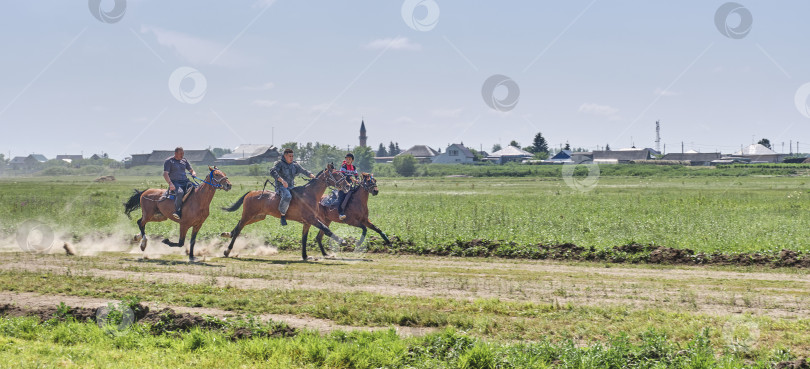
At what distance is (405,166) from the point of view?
413ft

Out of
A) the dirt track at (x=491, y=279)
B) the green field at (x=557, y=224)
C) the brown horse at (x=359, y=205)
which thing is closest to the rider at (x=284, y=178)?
the dirt track at (x=491, y=279)

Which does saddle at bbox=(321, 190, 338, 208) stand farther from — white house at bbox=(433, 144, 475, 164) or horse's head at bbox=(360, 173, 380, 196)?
white house at bbox=(433, 144, 475, 164)

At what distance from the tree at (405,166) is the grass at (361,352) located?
11346cm

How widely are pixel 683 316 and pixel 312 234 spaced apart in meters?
17.9

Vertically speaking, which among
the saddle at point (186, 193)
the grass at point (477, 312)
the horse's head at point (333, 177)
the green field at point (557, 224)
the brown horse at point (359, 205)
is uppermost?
the horse's head at point (333, 177)

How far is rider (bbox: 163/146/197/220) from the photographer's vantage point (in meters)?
20.3

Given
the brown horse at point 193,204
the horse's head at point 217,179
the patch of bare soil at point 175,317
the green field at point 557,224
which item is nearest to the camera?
the patch of bare soil at point 175,317

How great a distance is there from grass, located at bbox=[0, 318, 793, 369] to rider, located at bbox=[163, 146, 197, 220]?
1065 cm

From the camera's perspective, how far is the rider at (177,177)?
66.7 ft

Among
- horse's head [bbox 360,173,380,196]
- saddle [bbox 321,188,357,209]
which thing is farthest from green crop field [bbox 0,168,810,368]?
horse's head [bbox 360,173,380,196]

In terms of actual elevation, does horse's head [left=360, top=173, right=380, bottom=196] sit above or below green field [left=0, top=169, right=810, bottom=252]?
above

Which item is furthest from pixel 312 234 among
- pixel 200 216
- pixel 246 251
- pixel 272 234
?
pixel 200 216

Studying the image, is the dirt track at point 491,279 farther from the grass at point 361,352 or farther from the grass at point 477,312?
the grass at point 361,352

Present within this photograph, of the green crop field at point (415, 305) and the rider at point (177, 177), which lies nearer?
the green crop field at point (415, 305)
